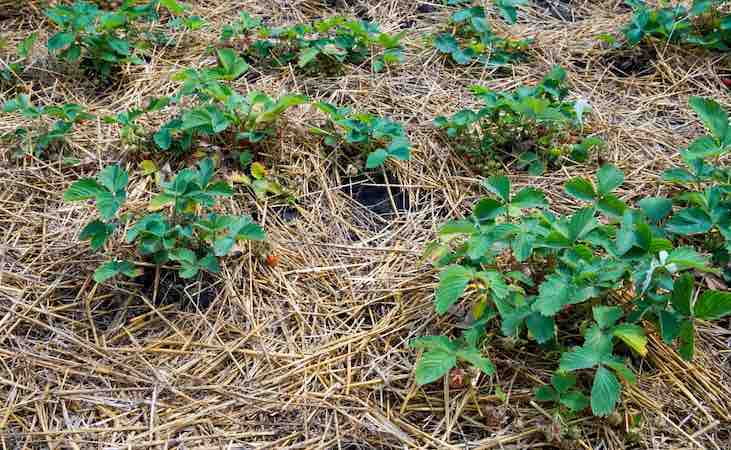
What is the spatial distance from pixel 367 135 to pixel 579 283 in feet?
2.90

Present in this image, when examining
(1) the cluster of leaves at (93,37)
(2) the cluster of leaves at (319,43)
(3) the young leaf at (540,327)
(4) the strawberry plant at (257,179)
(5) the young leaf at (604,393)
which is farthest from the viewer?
(2) the cluster of leaves at (319,43)

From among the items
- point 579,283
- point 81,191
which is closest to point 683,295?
point 579,283

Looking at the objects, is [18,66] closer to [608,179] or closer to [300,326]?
[300,326]

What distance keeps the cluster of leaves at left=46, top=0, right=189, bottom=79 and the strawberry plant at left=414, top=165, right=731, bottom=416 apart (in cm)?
155

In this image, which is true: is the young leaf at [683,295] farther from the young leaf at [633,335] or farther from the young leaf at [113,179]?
the young leaf at [113,179]

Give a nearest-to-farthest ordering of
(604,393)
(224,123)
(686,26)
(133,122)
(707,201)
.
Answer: (604,393), (707,201), (224,123), (133,122), (686,26)

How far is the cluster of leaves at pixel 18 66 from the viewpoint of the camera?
235cm

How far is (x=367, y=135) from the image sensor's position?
202cm

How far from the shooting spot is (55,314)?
1.60m

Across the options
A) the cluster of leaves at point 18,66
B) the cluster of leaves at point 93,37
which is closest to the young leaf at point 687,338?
the cluster of leaves at point 93,37

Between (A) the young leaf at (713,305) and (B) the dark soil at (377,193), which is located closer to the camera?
(A) the young leaf at (713,305)

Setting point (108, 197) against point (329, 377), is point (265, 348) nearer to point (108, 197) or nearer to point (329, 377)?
point (329, 377)

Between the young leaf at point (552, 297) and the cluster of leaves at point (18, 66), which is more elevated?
the young leaf at point (552, 297)

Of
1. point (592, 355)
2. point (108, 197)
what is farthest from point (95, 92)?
point (592, 355)
